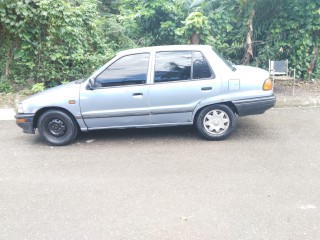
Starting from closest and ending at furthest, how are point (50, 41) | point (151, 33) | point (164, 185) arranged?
point (164, 185)
point (50, 41)
point (151, 33)

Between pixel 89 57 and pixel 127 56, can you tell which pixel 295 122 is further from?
pixel 89 57

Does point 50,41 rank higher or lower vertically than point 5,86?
higher

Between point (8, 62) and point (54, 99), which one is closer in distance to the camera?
point (54, 99)

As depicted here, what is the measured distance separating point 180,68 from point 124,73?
93cm

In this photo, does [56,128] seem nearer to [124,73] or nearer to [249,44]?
[124,73]

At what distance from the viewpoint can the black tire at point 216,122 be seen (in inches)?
229

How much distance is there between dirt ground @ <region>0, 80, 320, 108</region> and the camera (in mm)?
8516

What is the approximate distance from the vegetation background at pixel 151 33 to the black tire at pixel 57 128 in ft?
10.1

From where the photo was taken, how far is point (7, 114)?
7953mm

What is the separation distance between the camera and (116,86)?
5.77m

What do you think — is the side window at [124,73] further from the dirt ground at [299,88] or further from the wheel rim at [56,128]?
the dirt ground at [299,88]

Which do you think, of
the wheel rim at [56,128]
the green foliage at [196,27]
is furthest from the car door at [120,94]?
the green foliage at [196,27]

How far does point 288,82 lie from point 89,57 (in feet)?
17.8

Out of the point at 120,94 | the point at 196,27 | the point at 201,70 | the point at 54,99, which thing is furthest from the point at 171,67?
the point at 196,27
